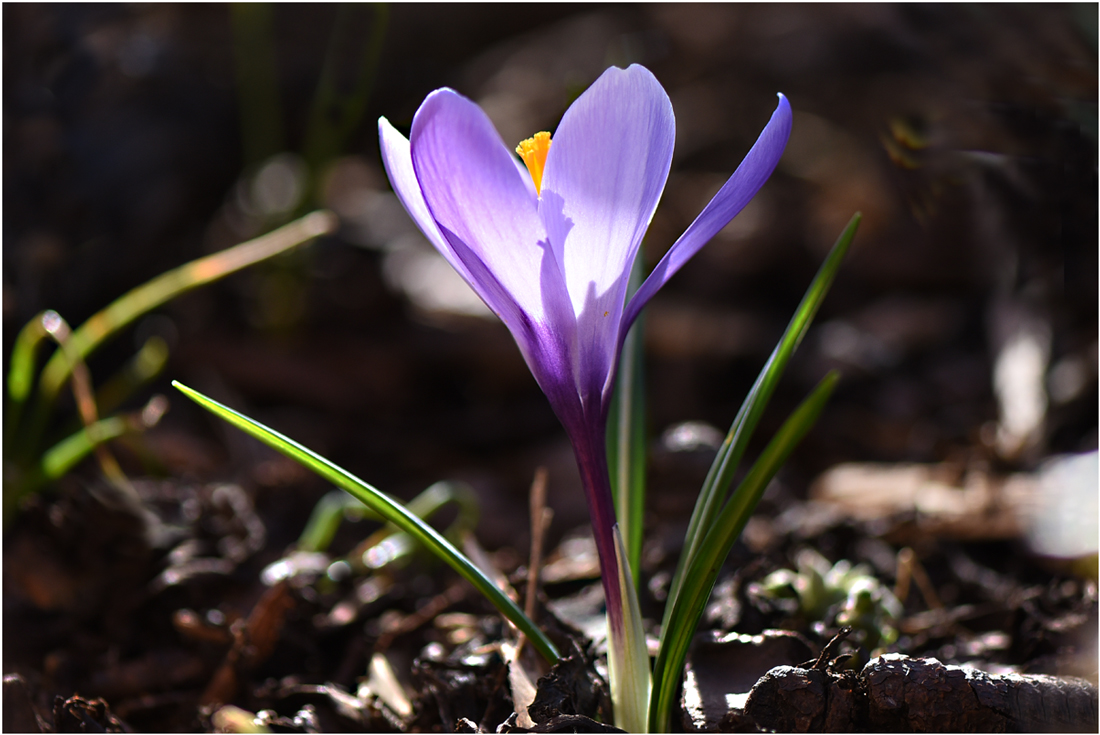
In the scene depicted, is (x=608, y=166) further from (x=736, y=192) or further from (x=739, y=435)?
(x=739, y=435)

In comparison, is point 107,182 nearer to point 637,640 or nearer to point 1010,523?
point 637,640

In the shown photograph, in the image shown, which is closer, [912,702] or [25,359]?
[912,702]

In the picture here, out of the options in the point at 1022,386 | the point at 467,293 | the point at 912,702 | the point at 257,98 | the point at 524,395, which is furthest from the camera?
the point at 257,98

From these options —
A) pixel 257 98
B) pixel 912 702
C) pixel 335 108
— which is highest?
pixel 257 98

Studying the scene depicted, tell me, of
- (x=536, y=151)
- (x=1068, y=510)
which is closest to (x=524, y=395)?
(x=1068, y=510)

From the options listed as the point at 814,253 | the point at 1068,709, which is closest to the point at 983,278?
the point at 814,253

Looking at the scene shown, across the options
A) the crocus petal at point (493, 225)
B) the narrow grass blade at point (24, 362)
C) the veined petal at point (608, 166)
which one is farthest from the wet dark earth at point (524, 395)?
the veined petal at point (608, 166)

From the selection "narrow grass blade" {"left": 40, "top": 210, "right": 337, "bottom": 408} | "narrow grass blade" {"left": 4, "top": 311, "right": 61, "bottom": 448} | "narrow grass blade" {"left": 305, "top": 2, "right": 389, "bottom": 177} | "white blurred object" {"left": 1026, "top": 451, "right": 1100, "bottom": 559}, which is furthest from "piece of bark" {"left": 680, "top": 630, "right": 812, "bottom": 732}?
"narrow grass blade" {"left": 305, "top": 2, "right": 389, "bottom": 177}
